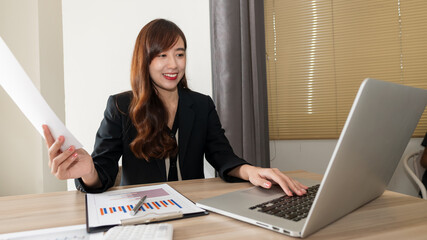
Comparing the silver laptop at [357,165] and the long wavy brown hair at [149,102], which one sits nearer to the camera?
the silver laptop at [357,165]

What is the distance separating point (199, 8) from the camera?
2.13 m

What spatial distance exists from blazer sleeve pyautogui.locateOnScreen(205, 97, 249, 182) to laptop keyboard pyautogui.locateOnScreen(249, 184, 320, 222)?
34 cm

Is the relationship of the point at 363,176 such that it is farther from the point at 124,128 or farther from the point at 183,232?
the point at 124,128

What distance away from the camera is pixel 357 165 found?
0.54 metres

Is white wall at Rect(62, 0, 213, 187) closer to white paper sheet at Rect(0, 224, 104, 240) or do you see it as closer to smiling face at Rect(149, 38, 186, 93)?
smiling face at Rect(149, 38, 186, 93)

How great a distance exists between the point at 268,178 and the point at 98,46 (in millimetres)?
1628

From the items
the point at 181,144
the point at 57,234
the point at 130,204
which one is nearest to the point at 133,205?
the point at 130,204

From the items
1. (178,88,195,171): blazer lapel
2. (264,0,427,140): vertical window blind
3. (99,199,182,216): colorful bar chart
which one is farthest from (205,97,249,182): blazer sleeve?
(264,0,427,140): vertical window blind

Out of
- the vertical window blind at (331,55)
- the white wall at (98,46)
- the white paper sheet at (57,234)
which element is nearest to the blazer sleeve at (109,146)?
the white paper sheet at (57,234)

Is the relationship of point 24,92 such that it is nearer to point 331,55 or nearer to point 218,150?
point 218,150

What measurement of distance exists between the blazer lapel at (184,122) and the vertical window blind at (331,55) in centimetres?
125

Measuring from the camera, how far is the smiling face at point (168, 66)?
4.57 feet

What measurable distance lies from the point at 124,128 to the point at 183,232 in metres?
0.81

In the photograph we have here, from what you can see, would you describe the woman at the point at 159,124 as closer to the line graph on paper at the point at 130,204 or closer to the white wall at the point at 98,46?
the line graph on paper at the point at 130,204
